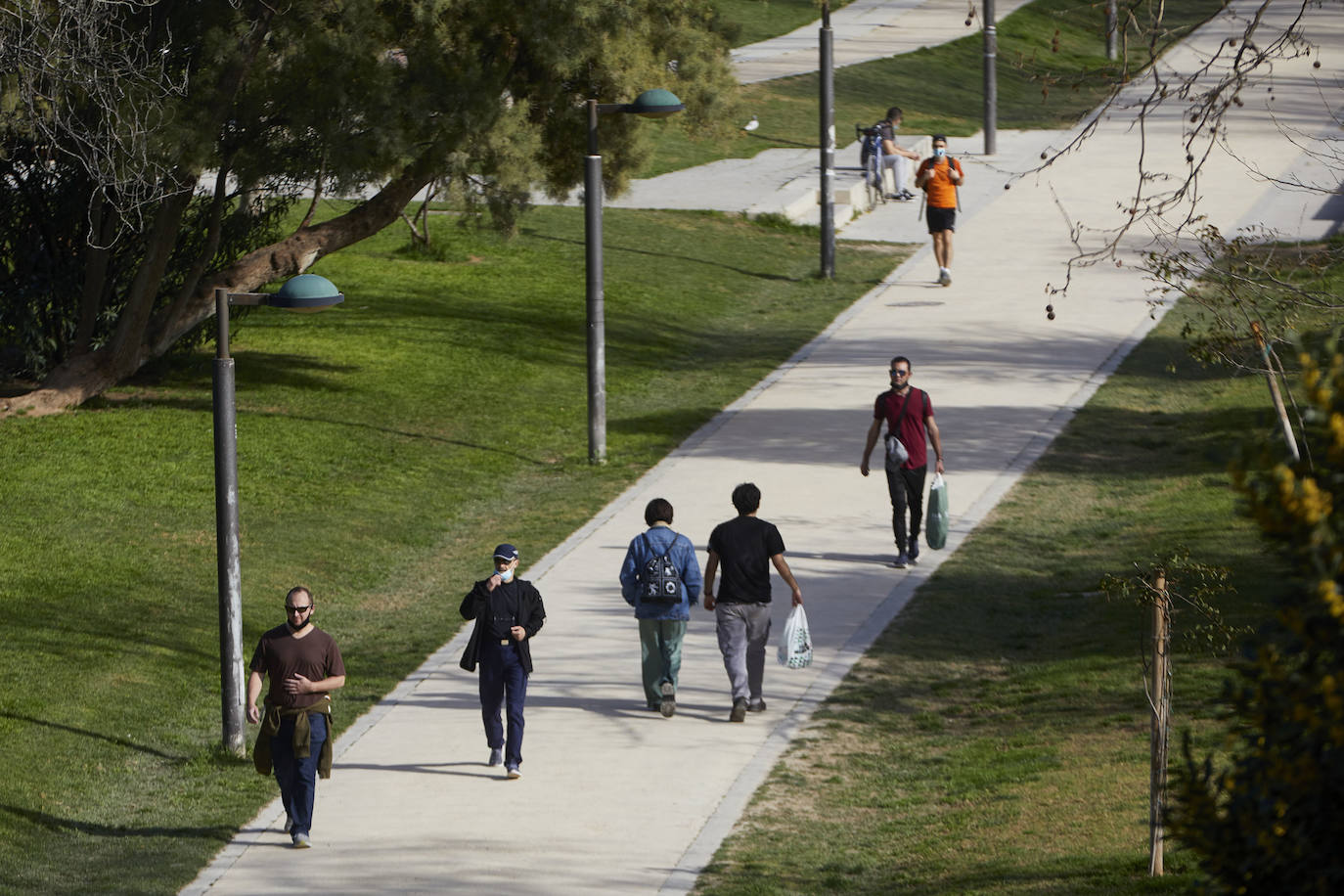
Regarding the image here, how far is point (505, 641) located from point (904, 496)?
204 inches

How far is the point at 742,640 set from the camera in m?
11.5

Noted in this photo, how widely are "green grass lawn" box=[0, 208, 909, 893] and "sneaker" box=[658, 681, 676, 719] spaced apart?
207 centimetres

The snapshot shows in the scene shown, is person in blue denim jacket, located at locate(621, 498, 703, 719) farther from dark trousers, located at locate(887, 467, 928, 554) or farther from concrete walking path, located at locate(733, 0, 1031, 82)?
concrete walking path, located at locate(733, 0, 1031, 82)

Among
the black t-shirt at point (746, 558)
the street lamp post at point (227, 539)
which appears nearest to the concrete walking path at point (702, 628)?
the street lamp post at point (227, 539)

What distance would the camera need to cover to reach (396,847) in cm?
970

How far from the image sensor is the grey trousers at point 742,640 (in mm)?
11438

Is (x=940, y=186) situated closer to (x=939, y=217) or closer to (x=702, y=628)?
(x=939, y=217)

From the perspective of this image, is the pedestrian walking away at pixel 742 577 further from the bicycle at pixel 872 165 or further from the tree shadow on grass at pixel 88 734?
the bicycle at pixel 872 165

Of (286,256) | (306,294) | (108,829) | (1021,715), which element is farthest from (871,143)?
(108,829)

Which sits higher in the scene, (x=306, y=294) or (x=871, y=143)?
(x=871, y=143)

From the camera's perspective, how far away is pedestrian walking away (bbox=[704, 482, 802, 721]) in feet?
37.4

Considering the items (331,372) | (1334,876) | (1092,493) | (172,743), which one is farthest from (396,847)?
(331,372)

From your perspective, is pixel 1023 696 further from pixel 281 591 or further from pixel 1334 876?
pixel 1334 876

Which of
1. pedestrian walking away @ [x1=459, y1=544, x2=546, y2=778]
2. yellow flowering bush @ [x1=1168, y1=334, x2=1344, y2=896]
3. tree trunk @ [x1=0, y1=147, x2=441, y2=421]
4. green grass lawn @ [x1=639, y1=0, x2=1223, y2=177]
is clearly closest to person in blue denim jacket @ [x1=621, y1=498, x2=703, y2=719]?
pedestrian walking away @ [x1=459, y1=544, x2=546, y2=778]
